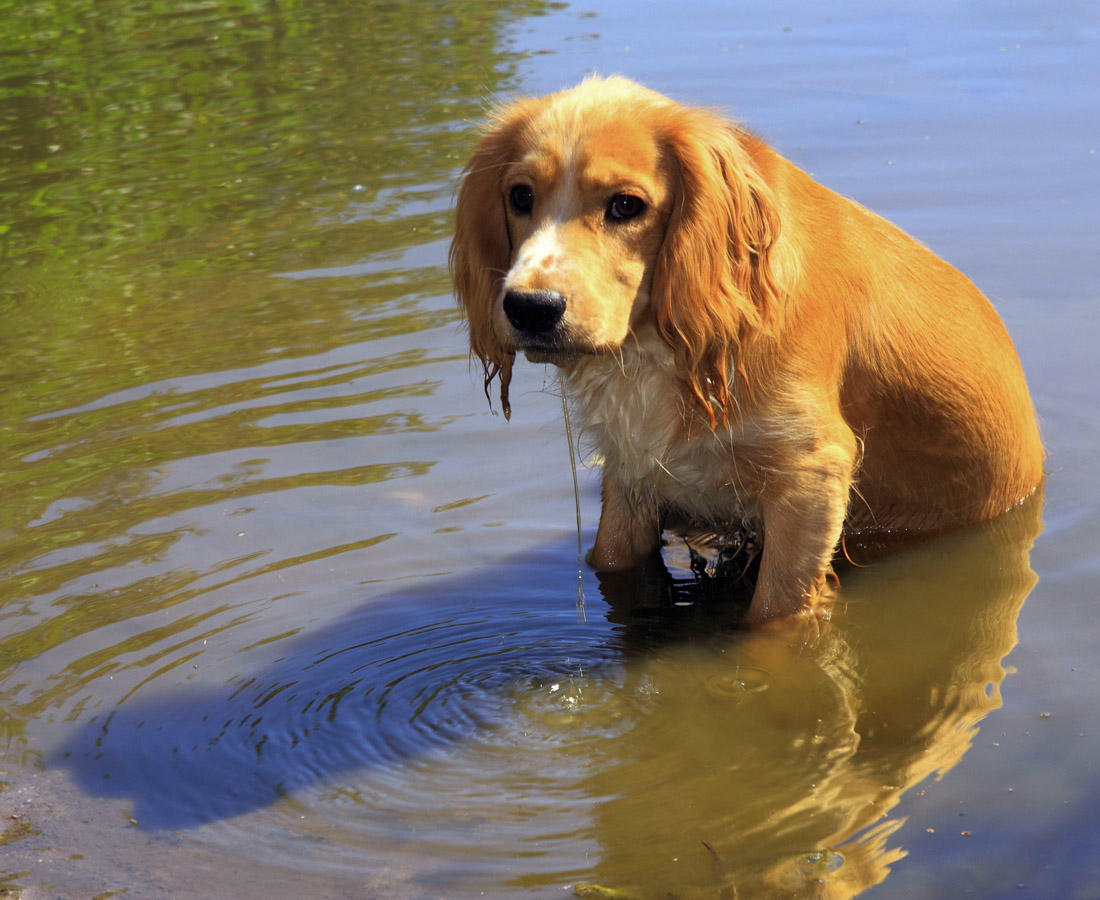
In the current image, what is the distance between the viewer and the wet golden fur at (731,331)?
3.85 meters

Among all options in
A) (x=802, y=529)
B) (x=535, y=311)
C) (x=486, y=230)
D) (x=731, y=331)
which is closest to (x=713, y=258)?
(x=731, y=331)

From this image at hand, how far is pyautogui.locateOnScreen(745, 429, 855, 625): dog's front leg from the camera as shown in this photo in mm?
4207

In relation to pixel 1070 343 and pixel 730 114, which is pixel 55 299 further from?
pixel 1070 343

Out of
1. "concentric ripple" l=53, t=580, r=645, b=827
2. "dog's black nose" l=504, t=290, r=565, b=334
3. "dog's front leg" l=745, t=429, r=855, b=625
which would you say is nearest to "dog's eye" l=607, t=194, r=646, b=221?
"dog's black nose" l=504, t=290, r=565, b=334

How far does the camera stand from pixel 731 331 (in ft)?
12.9

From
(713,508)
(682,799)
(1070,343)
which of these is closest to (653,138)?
(713,508)

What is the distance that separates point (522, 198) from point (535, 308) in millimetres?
521

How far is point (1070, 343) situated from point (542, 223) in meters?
3.41

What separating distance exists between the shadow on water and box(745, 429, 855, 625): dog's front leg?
0.15m

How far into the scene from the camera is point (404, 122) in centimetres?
1018

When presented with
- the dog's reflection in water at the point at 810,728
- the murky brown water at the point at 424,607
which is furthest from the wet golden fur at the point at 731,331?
the murky brown water at the point at 424,607

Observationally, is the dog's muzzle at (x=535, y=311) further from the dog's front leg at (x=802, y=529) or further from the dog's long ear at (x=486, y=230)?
the dog's front leg at (x=802, y=529)

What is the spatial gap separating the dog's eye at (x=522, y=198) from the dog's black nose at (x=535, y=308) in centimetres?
44

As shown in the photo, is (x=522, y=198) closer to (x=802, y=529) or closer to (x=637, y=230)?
(x=637, y=230)
